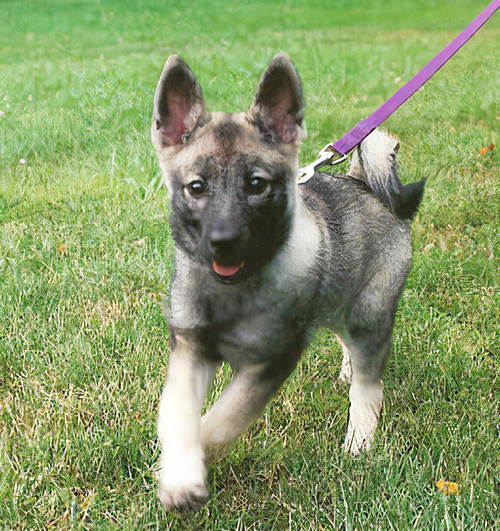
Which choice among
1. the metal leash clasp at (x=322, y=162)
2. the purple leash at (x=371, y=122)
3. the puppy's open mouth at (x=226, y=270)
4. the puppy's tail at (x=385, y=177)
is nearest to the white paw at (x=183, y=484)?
the puppy's open mouth at (x=226, y=270)

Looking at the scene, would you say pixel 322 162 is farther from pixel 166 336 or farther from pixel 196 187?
pixel 166 336

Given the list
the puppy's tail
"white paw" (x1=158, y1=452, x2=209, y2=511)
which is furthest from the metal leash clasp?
"white paw" (x1=158, y1=452, x2=209, y2=511)

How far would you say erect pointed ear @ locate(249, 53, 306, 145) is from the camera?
196 cm

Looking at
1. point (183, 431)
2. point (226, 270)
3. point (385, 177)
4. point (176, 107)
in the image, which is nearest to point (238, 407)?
point (183, 431)

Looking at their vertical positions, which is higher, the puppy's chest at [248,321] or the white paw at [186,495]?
the puppy's chest at [248,321]

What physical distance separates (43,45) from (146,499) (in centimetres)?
884

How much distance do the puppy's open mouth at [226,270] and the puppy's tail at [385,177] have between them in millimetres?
1019

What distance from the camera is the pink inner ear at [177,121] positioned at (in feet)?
6.58

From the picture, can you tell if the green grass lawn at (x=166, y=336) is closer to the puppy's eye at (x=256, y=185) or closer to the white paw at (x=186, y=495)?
the white paw at (x=186, y=495)

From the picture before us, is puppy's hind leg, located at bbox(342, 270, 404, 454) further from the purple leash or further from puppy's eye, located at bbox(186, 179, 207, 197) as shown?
puppy's eye, located at bbox(186, 179, 207, 197)

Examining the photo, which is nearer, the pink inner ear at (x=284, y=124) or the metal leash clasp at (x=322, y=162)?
the pink inner ear at (x=284, y=124)

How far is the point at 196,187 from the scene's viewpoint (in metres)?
1.88

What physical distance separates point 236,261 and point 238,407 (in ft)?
1.71

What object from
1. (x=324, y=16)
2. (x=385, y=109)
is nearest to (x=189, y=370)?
(x=385, y=109)
